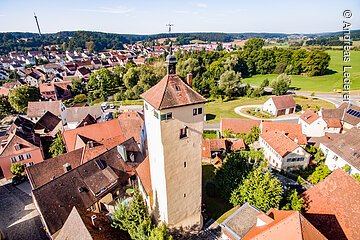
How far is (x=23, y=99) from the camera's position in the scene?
82.0m

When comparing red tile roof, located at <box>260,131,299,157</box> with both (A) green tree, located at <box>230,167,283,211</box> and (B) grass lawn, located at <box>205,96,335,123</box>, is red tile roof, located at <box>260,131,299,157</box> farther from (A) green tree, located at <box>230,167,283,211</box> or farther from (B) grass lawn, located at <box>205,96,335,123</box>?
(B) grass lawn, located at <box>205,96,335,123</box>

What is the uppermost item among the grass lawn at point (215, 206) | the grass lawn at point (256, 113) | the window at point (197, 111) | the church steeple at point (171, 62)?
the church steeple at point (171, 62)

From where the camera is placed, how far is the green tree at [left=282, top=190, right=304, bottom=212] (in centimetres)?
2597

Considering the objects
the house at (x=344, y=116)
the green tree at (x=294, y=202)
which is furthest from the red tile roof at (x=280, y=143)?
the house at (x=344, y=116)

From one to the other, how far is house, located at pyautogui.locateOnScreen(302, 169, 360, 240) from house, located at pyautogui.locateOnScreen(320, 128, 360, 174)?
15.5 meters

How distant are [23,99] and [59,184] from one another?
70.6m

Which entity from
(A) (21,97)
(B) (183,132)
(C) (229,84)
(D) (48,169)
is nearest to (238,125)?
(B) (183,132)

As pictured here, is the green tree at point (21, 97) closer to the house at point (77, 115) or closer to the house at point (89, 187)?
the house at point (77, 115)

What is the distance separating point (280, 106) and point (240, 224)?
197 ft

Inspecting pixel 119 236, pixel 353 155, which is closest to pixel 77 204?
pixel 119 236

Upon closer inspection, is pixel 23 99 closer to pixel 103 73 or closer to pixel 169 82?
pixel 103 73

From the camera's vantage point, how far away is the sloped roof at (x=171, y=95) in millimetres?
21000

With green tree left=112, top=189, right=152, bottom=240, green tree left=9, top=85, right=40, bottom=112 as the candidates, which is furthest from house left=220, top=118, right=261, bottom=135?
green tree left=9, top=85, right=40, bottom=112

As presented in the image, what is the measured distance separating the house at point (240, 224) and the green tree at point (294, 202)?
431cm
